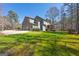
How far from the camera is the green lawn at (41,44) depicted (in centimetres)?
160

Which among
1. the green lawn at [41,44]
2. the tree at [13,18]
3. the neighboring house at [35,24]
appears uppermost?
the tree at [13,18]

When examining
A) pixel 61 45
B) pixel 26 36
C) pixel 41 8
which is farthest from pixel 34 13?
pixel 61 45

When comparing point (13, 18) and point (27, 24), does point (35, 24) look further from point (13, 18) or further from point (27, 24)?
point (13, 18)

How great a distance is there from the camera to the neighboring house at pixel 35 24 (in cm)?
163

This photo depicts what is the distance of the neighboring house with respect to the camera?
163 cm

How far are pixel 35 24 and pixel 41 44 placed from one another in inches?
7.1

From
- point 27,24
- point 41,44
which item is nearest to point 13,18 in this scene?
point 27,24

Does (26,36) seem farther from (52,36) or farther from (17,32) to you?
(52,36)

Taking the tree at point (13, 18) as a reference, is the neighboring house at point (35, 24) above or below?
below

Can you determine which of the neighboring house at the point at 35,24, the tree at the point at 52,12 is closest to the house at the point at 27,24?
the neighboring house at the point at 35,24

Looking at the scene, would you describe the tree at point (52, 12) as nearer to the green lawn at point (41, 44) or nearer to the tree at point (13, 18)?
the green lawn at point (41, 44)

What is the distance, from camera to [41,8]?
1.64 meters

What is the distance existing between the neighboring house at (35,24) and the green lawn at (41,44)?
45 millimetres

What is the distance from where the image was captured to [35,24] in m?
1.65
